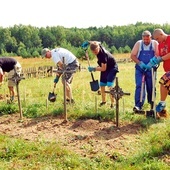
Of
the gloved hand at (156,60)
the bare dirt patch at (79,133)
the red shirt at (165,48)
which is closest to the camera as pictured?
the bare dirt patch at (79,133)

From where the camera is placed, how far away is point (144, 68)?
709 cm

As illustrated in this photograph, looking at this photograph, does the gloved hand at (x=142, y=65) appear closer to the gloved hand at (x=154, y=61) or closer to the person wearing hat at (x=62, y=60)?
the gloved hand at (x=154, y=61)

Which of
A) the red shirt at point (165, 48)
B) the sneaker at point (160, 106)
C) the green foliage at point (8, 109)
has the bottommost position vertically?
the green foliage at point (8, 109)

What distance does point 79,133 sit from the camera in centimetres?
625

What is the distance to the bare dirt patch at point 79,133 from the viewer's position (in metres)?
5.47

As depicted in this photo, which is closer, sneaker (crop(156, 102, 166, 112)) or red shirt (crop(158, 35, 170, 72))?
sneaker (crop(156, 102, 166, 112))

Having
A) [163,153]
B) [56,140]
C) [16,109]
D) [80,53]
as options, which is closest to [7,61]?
[16,109]

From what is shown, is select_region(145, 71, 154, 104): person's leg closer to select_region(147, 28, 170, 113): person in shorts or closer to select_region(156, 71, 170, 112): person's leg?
select_region(147, 28, 170, 113): person in shorts

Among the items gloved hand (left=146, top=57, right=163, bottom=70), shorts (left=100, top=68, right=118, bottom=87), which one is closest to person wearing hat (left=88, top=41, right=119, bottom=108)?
shorts (left=100, top=68, right=118, bottom=87)

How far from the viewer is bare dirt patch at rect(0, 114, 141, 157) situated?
5.47 m

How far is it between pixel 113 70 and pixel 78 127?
5.56 feet

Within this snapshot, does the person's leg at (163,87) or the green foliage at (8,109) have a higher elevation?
the person's leg at (163,87)

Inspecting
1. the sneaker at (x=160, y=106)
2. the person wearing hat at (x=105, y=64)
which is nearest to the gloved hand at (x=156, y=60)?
the sneaker at (x=160, y=106)

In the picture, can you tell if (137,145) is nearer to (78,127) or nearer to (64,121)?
(78,127)
